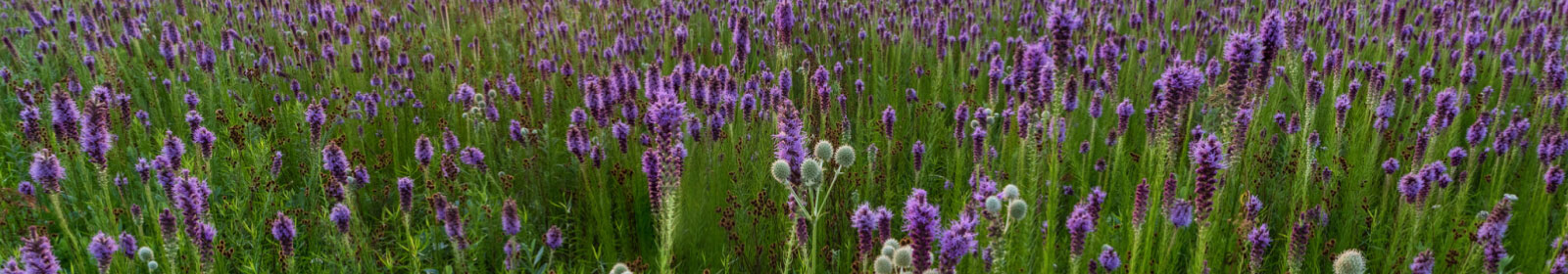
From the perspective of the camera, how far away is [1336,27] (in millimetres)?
6230

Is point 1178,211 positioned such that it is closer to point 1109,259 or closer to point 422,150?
point 1109,259

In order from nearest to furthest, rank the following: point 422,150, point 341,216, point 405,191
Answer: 1. point 341,216
2. point 405,191
3. point 422,150

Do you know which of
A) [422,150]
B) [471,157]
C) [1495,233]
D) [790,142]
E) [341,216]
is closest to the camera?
[1495,233]

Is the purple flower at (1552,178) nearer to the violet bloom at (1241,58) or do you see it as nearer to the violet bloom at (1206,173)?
the violet bloom at (1241,58)

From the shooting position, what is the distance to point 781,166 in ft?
6.32

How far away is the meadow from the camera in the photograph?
82.2 inches

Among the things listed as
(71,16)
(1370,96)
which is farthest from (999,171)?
(71,16)

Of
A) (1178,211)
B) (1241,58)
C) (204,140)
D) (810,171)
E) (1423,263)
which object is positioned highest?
(1241,58)

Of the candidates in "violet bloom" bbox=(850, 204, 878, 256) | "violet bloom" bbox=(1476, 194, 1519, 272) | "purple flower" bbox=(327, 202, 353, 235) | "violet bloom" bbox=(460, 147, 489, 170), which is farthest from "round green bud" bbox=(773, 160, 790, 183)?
"violet bloom" bbox=(1476, 194, 1519, 272)

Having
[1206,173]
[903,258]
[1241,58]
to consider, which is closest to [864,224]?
[903,258]

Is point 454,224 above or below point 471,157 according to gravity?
below

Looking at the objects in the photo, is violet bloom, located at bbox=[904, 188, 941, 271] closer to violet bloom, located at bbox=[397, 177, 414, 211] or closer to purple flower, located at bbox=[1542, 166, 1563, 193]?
violet bloom, located at bbox=[397, 177, 414, 211]

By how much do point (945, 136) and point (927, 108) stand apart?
0.26m

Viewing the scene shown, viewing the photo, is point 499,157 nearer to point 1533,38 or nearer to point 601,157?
point 601,157
